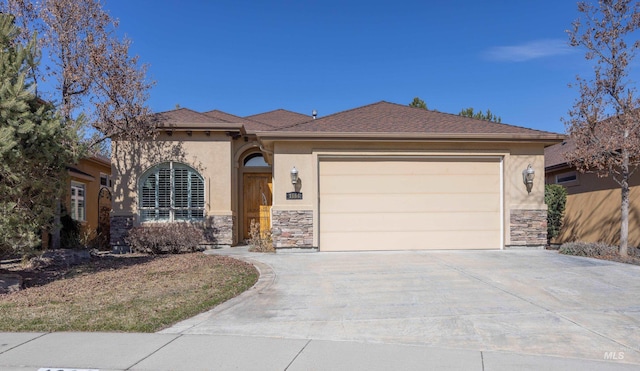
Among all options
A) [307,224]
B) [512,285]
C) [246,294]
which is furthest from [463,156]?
[246,294]

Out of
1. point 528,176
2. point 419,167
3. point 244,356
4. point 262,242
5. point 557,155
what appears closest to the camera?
point 244,356

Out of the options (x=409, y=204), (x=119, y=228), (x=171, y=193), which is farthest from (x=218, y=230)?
(x=409, y=204)

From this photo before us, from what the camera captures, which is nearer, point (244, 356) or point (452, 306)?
A: point (244, 356)

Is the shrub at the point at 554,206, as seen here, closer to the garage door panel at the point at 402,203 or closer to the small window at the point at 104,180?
the garage door panel at the point at 402,203

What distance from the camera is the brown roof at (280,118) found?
63.9 feet

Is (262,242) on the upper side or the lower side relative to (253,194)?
lower

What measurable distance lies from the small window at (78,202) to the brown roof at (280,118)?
7.20 metres

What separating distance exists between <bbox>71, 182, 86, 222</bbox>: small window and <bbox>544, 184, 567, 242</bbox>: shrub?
647 inches

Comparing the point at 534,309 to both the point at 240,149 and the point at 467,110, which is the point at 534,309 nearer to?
the point at 240,149

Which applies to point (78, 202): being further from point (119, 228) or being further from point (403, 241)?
point (403, 241)

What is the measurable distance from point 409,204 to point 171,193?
7523 millimetres

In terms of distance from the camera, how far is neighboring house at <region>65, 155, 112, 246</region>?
17.1 meters

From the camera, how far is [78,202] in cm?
1838

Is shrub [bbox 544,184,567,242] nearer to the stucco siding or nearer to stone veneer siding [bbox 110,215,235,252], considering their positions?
the stucco siding
